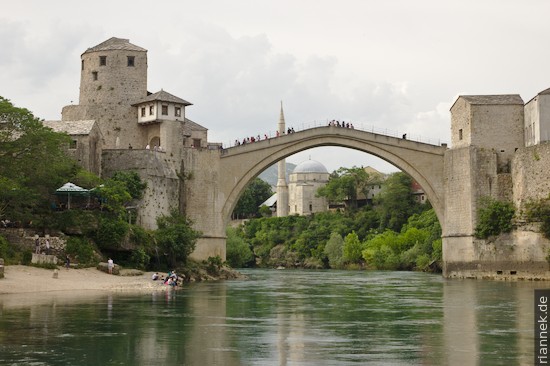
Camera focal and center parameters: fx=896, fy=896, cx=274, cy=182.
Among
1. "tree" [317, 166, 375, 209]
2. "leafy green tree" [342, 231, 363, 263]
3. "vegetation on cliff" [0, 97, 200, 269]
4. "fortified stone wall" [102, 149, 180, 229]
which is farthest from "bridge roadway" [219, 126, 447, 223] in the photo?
"tree" [317, 166, 375, 209]

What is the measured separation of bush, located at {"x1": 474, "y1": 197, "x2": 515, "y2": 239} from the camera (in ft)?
189

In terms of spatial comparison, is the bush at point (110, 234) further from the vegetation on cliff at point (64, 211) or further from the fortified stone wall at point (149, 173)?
the fortified stone wall at point (149, 173)

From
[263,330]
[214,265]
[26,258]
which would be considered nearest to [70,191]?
[26,258]

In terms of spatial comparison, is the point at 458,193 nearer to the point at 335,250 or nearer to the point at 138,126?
the point at 138,126

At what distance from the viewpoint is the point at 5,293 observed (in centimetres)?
3472

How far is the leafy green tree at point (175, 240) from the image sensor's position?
53.3m

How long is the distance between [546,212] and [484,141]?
6.98m

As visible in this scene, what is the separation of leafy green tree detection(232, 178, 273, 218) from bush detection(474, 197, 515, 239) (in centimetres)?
7470

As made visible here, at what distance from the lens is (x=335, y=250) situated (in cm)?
9962

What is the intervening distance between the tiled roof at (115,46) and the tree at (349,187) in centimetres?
6114

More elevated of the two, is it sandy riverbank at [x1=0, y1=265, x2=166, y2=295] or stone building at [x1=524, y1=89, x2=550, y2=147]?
stone building at [x1=524, y1=89, x2=550, y2=147]

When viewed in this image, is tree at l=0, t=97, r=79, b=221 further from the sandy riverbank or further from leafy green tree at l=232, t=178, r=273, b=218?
leafy green tree at l=232, t=178, r=273, b=218

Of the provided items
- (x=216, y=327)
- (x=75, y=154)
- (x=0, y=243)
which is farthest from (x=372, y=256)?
(x=216, y=327)

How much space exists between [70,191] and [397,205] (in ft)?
203
